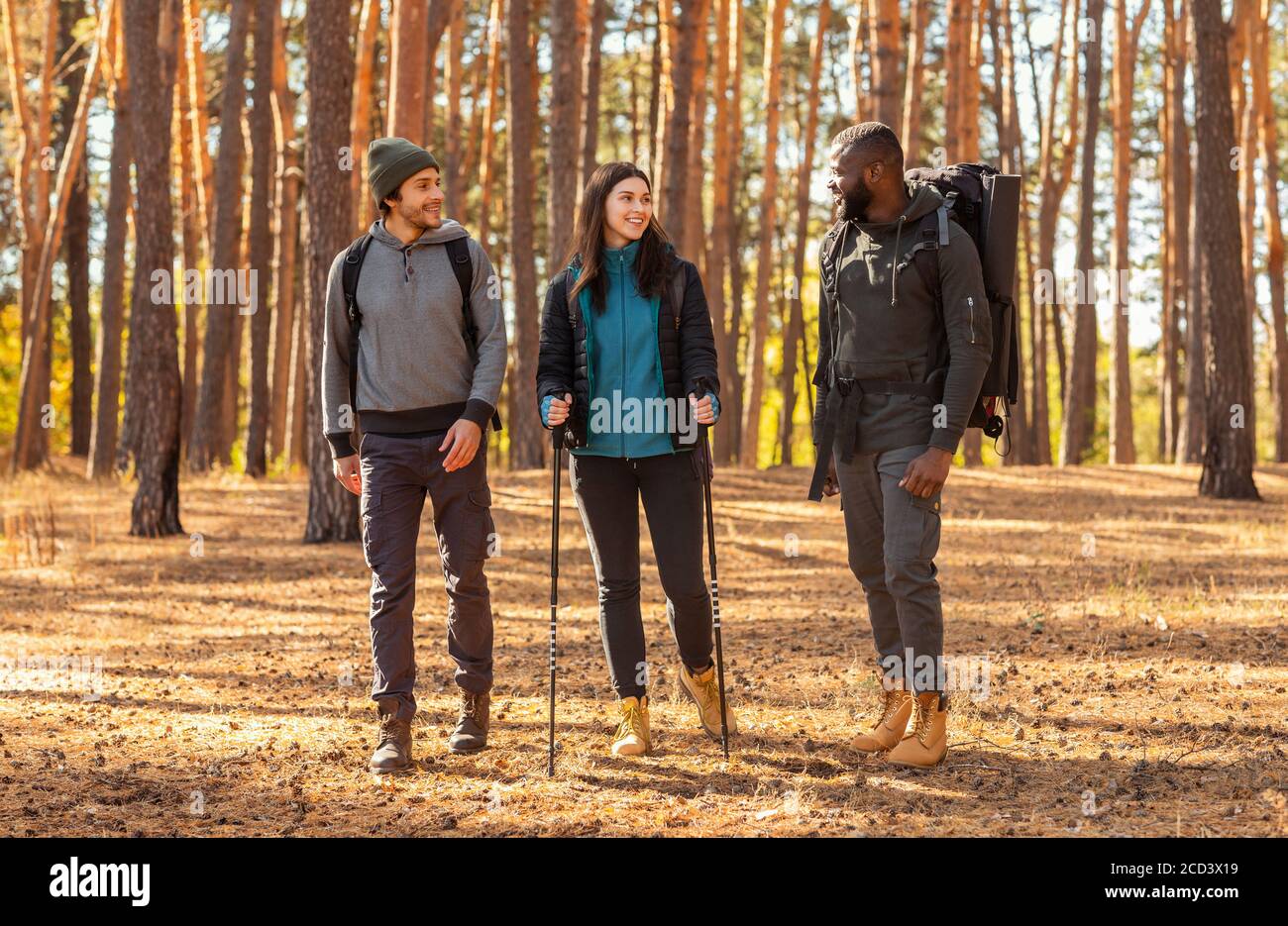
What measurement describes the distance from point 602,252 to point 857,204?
0.99m

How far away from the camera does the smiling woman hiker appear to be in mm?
5102

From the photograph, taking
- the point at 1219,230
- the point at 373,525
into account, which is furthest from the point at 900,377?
the point at 1219,230

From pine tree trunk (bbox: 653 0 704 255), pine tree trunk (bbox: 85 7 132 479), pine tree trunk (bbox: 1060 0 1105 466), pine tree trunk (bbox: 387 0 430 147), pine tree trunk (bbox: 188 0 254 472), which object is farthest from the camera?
pine tree trunk (bbox: 1060 0 1105 466)

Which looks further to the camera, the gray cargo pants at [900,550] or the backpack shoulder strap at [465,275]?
the backpack shoulder strap at [465,275]

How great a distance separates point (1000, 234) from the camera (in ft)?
16.2

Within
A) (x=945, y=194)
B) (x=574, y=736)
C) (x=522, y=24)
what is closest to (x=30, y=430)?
(x=522, y=24)

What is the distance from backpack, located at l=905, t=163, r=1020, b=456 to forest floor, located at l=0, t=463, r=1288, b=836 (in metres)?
1.47

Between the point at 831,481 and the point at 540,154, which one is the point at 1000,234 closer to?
the point at 831,481

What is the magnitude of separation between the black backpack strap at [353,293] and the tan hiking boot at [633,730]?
Answer: 5.34 feet

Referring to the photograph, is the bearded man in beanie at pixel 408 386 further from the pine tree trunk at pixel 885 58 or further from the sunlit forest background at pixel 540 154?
the pine tree trunk at pixel 885 58

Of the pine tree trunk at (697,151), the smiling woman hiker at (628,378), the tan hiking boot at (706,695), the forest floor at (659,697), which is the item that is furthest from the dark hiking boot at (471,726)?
the pine tree trunk at (697,151)

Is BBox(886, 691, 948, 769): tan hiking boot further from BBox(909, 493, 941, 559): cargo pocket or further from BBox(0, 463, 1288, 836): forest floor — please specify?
BBox(909, 493, 941, 559): cargo pocket

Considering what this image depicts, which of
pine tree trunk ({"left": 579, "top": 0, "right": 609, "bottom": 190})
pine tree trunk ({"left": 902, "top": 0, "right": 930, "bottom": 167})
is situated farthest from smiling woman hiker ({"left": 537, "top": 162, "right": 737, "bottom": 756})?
pine tree trunk ({"left": 902, "top": 0, "right": 930, "bottom": 167})

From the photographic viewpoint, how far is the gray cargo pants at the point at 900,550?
4914 millimetres
